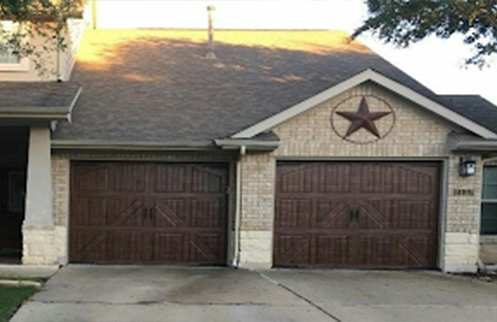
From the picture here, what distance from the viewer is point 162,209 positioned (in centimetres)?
1146

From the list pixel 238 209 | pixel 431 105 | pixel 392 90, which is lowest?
pixel 238 209

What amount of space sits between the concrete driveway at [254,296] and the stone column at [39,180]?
1.21 metres

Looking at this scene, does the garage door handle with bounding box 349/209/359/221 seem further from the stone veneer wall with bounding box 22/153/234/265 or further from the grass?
the grass

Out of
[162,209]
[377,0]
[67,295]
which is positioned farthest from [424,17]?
[67,295]

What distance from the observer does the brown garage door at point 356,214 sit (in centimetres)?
1126

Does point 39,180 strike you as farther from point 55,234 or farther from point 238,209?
point 238,209

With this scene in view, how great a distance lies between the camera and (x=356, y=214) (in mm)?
11352

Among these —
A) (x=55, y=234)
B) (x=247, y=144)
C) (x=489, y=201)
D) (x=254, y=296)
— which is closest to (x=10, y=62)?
(x=55, y=234)

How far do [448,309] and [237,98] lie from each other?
6674mm

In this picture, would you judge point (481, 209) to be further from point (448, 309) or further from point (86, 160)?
point (86, 160)

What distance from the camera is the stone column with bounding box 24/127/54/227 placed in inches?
418

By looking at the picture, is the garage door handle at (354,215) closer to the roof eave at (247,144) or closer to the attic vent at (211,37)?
the roof eave at (247,144)

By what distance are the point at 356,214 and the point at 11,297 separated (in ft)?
22.1

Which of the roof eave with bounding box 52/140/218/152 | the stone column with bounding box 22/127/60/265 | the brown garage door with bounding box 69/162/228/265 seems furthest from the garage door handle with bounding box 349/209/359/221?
the stone column with bounding box 22/127/60/265
